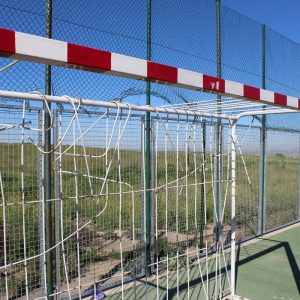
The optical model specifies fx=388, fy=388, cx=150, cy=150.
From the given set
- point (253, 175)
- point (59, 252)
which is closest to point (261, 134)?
point (253, 175)

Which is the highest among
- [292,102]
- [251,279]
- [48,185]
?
[292,102]

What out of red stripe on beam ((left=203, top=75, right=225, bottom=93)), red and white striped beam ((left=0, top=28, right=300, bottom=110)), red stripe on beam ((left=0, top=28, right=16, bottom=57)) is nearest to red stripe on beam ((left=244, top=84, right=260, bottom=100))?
red and white striped beam ((left=0, top=28, right=300, bottom=110))

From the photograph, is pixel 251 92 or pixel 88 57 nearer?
pixel 88 57

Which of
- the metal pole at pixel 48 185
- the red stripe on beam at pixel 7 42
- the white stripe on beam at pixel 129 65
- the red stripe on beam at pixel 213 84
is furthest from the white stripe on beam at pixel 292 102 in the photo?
the red stripe on beam at pixel 7 42

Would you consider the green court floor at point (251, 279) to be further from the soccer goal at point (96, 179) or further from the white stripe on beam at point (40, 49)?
the white stripe on beam at point (40, 49)

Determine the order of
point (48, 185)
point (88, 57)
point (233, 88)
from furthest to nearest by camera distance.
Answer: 1. point (48, 185)
2. point (233, 88)
3. point (88, 57)

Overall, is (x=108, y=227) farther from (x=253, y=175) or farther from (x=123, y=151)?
(x=253, y=175)

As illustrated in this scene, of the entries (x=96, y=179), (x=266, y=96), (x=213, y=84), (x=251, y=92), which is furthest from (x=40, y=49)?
(x=96, y=179)

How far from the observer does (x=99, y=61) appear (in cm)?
180

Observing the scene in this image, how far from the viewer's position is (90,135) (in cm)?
361

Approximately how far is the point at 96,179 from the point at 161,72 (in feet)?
6.14

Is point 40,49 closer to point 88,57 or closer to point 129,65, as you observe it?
point 88,57

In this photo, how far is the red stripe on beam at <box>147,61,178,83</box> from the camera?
2057 mm

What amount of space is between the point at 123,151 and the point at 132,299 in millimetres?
1509
